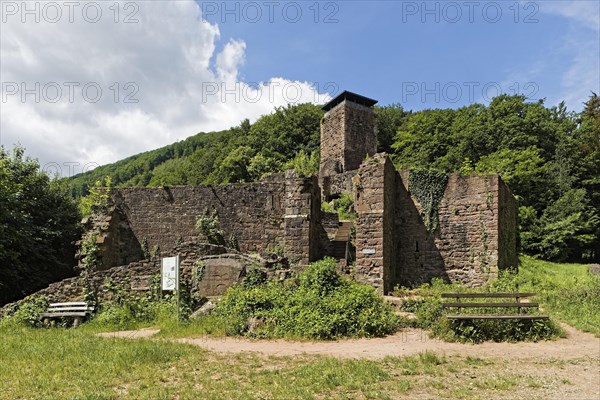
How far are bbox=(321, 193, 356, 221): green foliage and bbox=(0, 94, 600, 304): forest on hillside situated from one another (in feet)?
17.0

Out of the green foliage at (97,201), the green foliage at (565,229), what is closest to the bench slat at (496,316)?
the green foliage at (97,201)

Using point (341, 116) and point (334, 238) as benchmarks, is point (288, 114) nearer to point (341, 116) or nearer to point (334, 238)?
point (341, 116)

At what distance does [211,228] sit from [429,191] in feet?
29.8

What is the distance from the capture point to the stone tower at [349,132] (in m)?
36.0

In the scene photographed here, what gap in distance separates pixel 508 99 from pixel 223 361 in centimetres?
3564

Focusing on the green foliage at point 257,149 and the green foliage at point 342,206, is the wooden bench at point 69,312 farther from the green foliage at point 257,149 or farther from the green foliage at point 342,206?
the green foliage at point 257,149

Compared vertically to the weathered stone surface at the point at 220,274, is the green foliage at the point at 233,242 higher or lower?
higher

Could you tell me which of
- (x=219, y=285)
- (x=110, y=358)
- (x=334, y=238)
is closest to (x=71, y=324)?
(x=219, y=285)

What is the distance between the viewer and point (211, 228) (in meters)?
17.0

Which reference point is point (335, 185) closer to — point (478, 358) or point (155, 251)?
point (155, 251)

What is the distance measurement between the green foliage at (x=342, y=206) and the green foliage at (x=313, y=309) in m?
12.8

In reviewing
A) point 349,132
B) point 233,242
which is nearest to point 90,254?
point 233,242

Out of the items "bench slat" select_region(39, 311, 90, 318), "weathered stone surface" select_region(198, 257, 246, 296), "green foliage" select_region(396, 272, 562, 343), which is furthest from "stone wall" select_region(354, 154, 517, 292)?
"bench slat" select_region(39, 311, 90, 318)

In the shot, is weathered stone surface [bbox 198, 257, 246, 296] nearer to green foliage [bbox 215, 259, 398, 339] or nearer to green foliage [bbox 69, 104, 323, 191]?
green foliage [bbox 215, 259, 398, 339]
